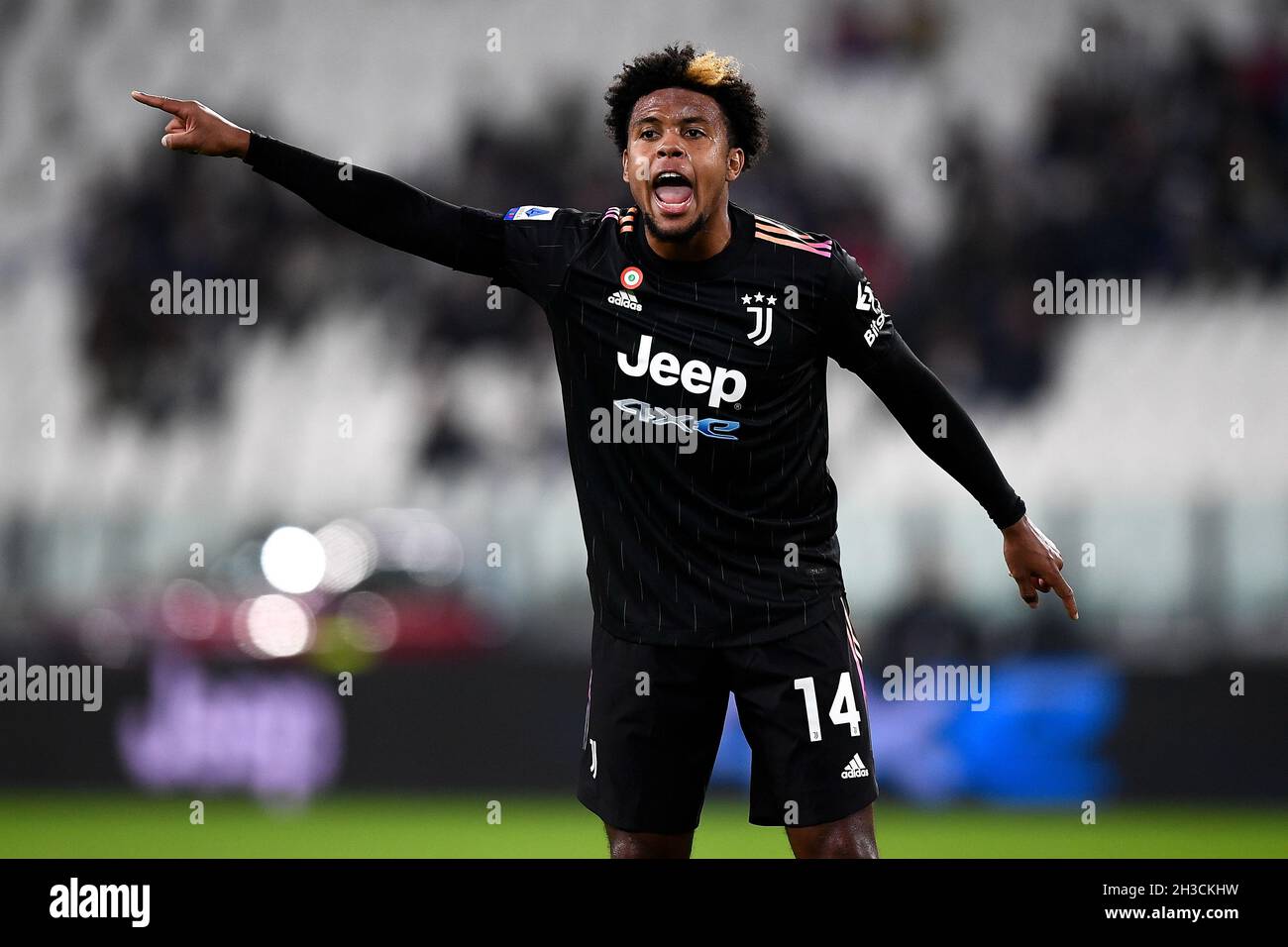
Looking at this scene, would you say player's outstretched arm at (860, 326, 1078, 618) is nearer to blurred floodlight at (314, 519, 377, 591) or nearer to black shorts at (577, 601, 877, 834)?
black shorts at (577, 601, 877, 834)

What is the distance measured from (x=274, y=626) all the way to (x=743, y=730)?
24.2 ft

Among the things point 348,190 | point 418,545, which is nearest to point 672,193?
point 348,190

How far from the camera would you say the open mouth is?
370 cm

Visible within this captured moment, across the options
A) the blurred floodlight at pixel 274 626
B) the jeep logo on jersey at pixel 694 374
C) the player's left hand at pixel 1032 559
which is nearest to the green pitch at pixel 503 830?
the blurred floodlight at pixel 274 626

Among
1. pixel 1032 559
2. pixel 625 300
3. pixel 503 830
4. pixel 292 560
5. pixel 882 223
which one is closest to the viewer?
pixel 625 300

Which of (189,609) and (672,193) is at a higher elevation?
(672,193)

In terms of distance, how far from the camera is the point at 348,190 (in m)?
3.76

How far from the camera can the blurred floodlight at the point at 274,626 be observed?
400 inches

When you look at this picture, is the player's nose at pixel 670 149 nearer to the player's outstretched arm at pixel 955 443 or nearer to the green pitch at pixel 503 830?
the player's outstretched arm at pixel 955 443

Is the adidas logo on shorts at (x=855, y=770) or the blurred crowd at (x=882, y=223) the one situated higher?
the blurred crowd at (x=882, y=223)

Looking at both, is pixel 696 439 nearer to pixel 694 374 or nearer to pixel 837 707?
pixel 694 374

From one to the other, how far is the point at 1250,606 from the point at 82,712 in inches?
297

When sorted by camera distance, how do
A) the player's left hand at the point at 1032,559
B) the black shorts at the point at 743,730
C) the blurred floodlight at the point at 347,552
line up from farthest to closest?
the blurred floodlight at the point at 347,552
the player's left hand at the point at 1032,559
the black shorts at the point at 743,730

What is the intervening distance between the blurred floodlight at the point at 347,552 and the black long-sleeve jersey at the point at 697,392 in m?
7.50
